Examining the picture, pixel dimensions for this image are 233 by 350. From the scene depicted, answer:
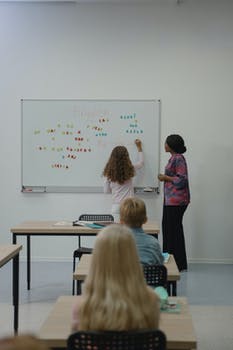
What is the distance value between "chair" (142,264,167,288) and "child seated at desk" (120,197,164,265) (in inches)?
4.3

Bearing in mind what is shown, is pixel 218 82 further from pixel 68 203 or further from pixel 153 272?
pixel 153 272

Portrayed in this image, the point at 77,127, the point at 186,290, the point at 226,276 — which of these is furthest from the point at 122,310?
the point at 77,127

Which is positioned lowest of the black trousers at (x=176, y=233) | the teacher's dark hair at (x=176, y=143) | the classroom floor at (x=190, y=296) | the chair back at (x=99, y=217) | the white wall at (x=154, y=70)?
the classroom floor at (x=190, y=296)

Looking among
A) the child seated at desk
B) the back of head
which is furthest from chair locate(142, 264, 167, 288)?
the back of head

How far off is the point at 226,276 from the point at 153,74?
2.78 metres

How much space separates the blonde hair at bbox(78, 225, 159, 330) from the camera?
1968mm

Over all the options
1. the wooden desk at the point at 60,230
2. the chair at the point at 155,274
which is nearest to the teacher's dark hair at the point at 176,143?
the wooden desk at the point at 60,230

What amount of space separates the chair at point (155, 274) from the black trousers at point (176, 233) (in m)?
3.19

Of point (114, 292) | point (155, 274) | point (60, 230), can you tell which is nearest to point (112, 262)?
point (114, 292)

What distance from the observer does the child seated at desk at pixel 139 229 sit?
3195 mm

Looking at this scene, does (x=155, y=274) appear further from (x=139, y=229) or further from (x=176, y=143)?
(x=176, y=143)

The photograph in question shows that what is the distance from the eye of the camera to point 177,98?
22.2 ft

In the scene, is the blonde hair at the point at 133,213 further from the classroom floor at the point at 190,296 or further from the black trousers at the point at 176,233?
the black trousers at the point at 176,233

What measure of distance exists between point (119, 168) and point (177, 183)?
2.49ft
